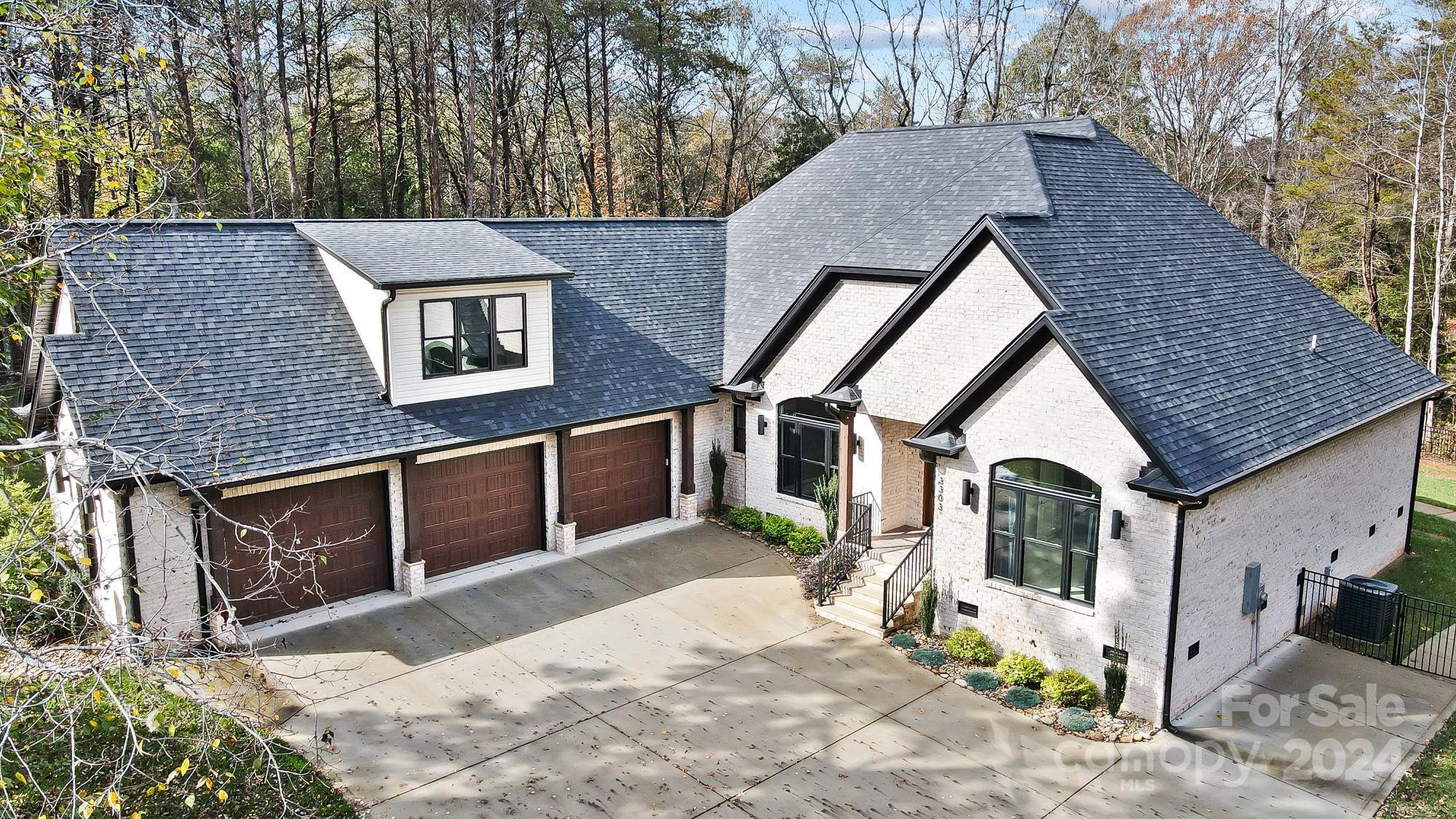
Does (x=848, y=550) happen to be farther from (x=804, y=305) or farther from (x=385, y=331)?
(x=385, y=331)

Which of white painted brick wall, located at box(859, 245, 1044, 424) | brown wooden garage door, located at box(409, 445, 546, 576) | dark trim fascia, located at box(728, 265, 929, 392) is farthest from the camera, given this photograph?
dark trim fascia, located at box(728, 265, 929, 392)

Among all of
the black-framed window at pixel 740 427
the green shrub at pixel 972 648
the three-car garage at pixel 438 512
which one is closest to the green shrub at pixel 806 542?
the black-framed window at pixel 740 427

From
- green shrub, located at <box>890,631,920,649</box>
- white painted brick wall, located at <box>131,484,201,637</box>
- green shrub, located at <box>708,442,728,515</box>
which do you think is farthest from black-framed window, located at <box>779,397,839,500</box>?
white painted brick wall, located at <box>131,484,201,637</box>

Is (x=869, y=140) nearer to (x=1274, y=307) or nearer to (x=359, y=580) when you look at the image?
(x=1274, y=307)

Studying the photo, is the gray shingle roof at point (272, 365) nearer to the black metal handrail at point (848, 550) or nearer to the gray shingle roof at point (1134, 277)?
the gray shingle roof at point (1134, 277)

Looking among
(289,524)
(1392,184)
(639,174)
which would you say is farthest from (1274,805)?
(639,174)

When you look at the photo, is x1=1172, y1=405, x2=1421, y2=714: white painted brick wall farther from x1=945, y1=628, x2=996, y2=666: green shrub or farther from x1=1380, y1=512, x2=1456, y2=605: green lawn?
x1=945, y1=628, x2=996, y2=666: green shrub
